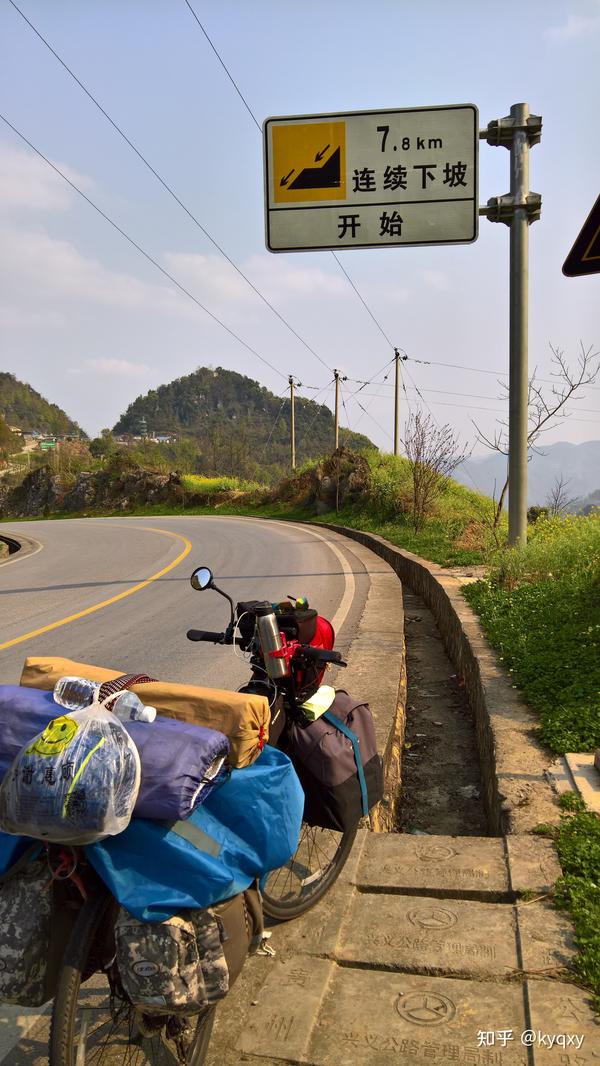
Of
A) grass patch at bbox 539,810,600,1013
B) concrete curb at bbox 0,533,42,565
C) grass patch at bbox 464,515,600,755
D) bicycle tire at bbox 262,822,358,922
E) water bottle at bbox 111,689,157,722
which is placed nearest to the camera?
water bottle at bbox 111,689,157,722

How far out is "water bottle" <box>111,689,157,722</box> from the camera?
2014 mm

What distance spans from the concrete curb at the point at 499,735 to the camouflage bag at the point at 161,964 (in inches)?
78.5

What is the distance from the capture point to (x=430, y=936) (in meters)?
2.75

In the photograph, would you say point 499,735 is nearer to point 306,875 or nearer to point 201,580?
point 306,875

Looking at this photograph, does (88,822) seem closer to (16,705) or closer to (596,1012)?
(16,705)

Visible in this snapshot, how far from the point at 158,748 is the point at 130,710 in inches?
6.5

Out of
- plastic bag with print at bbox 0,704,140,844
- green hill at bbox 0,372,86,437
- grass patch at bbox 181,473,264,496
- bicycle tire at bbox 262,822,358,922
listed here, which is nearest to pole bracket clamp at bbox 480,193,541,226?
bicycle tire at bbox 262,822,358,922

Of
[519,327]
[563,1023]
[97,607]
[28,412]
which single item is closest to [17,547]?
[97,607]

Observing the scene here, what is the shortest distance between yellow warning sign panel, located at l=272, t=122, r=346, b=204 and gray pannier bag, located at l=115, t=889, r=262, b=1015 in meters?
8.73

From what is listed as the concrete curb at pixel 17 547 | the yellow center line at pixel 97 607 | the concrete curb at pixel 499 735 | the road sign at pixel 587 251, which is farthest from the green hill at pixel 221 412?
the road sign at pixel 587 251

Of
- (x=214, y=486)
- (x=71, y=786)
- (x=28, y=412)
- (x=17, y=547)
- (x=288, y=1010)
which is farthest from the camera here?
(x=28, y=412)

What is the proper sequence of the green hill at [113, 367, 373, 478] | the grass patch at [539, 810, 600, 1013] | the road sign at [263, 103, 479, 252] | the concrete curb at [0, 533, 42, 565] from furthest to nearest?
the green hill at [113, 367, 373, 478], the concrete curb at [0, 533, 42, 565], the road sign at [263, 103, 479, 252], the grass patch at [539, 810, 600, 1013]

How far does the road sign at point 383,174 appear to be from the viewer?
29.5 feet

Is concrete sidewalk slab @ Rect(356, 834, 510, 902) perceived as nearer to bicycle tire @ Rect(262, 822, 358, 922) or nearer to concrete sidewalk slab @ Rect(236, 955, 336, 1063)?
bicycle tire @ Rect(262, 822, 358, 922)
